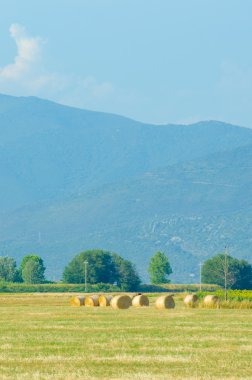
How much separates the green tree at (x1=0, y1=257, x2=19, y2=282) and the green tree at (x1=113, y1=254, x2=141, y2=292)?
25.8m

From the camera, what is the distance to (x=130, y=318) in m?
51.8

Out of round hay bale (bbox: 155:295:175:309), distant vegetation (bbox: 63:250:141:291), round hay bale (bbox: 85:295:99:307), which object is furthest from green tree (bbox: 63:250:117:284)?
round hay bale (bbox: 155:295:175:309)

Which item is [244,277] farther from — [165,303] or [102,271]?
[165,303]

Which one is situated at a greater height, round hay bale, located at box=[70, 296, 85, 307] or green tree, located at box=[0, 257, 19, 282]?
green tree, located at box=[0, 257, 19, 282]

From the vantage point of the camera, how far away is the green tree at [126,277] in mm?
155250

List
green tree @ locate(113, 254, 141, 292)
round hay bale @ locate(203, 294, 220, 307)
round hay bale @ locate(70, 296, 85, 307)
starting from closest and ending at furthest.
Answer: round hay bale @ locate(203, 294, 220, 307)
round hay bale @ locate(70, 296, 85, 307)
green tree @ locate(113, 254, 141, 292)

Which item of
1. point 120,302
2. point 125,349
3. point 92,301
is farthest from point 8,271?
point 125,349

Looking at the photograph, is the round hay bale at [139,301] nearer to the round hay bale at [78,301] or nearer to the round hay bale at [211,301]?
the round hay bale at [78,301]

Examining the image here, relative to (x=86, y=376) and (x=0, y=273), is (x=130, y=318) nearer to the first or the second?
(x=86, y=376)

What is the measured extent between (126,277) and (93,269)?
535cm

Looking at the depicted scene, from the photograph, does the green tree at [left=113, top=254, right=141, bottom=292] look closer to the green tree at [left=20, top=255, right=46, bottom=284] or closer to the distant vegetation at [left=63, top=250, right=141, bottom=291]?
the distant vegetation at [left=63, top=250, right=141, bottom=291]

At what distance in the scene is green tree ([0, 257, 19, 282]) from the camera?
7111 inches

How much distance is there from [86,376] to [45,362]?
329 centimetres

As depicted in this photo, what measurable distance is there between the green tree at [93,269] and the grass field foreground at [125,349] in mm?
108128
